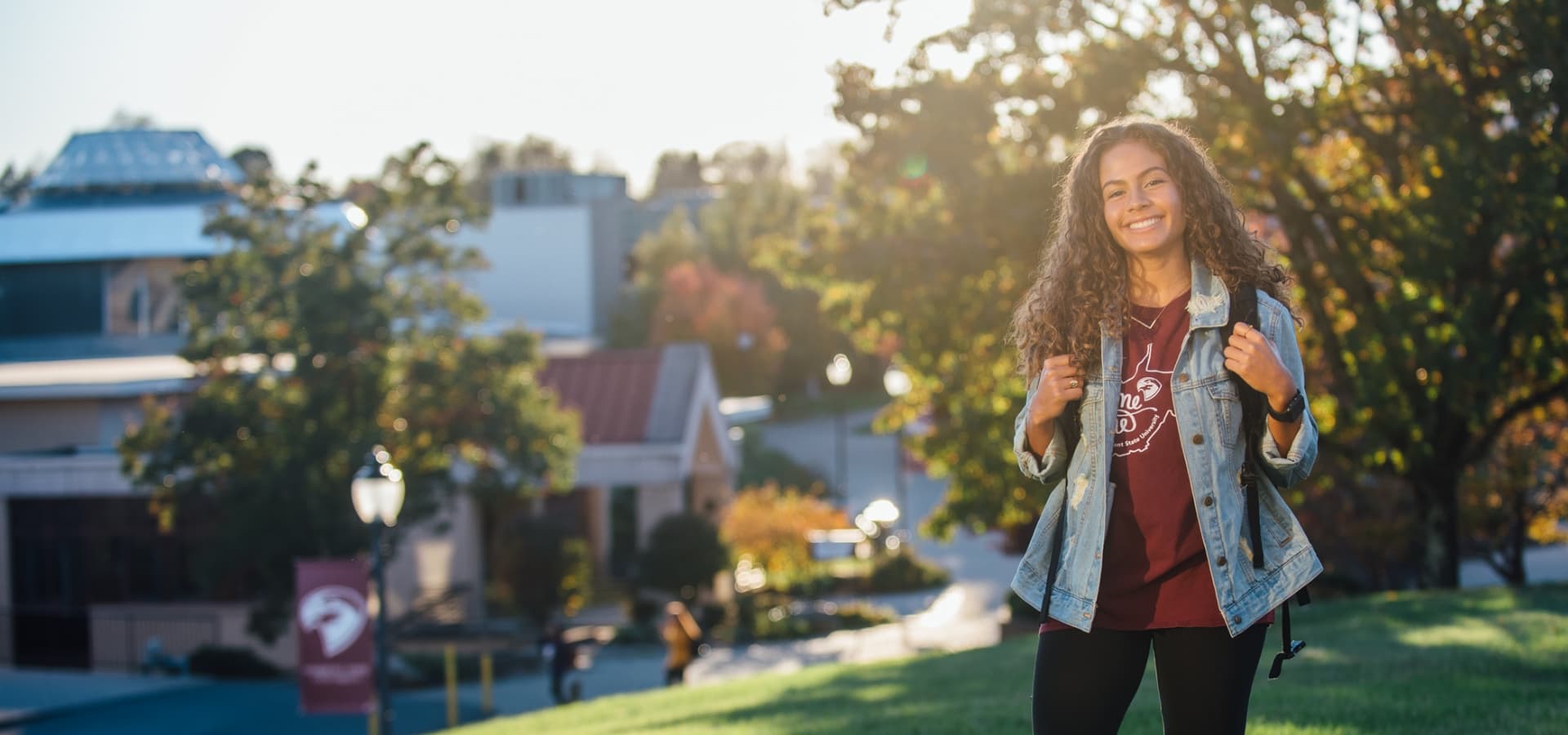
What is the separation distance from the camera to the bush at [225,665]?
25.1 metres

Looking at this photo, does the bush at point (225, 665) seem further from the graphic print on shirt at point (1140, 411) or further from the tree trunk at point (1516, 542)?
the graphic print on shirt at point (1140, 411)

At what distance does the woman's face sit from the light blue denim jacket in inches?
3.9

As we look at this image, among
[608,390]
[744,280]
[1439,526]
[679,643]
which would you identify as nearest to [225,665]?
[679,643]

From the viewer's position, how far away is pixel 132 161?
96.5 feet

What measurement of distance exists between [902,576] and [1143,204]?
34.0m

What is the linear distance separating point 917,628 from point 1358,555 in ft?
29.5

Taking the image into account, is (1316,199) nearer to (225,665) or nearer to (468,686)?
(468,686)

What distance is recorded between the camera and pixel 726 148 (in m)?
124

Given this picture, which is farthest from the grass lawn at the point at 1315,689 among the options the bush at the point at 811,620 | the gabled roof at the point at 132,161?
the gabled roof at the point at 132,161

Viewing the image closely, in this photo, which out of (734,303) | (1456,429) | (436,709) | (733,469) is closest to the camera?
(1456,429)

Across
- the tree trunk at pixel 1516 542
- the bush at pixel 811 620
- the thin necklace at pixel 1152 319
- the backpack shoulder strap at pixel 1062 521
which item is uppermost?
the thin necklace at pixel 1152 319

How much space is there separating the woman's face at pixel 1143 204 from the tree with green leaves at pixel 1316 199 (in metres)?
10.2

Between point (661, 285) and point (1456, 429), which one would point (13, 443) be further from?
point (661, 285)

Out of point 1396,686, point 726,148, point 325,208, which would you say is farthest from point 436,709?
point 726,148
